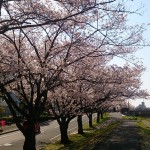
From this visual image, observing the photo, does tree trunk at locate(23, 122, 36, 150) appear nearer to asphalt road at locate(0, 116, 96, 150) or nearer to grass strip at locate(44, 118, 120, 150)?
grass strip at locate(44, 118, 120, 150)

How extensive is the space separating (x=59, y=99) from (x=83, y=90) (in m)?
2.16

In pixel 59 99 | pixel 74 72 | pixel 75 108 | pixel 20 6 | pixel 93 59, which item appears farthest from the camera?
pixel 59 99

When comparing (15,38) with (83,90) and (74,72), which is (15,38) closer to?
(74,72)

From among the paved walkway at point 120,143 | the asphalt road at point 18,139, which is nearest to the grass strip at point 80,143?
the paved walkway at point 120,143

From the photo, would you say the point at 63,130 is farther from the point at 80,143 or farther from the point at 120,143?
the point at 120,143

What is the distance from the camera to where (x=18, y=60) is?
Answer: 15711mm

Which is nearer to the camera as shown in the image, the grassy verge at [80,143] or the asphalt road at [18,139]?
the grassy verge at [80,143]

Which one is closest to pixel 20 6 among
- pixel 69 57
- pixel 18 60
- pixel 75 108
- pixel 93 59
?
pixel 18 60

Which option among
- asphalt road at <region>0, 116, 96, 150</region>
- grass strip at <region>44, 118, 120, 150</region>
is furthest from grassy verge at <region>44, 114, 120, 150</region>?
asphalt road at <region>0, 116, 96, 150</region>

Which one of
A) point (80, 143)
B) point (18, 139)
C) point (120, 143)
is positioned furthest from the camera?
point (18, 139)

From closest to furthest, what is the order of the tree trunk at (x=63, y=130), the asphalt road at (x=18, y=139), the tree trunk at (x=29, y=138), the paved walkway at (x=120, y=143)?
the tree trunk at (x=29, y=138) → the paved walkway at (x=120, y=143) → the asphalt road at (x=18, y=139) → the tree trunk at (x=63, y=130)

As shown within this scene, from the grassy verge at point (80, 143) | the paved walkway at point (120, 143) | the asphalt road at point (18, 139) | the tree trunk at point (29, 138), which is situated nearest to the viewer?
the tree trunk at point (29, 138)

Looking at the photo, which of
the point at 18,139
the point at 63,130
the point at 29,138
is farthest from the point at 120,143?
the point at 29,138

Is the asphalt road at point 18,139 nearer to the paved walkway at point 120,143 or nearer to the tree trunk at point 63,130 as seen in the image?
the tree trunk at point 63,130
